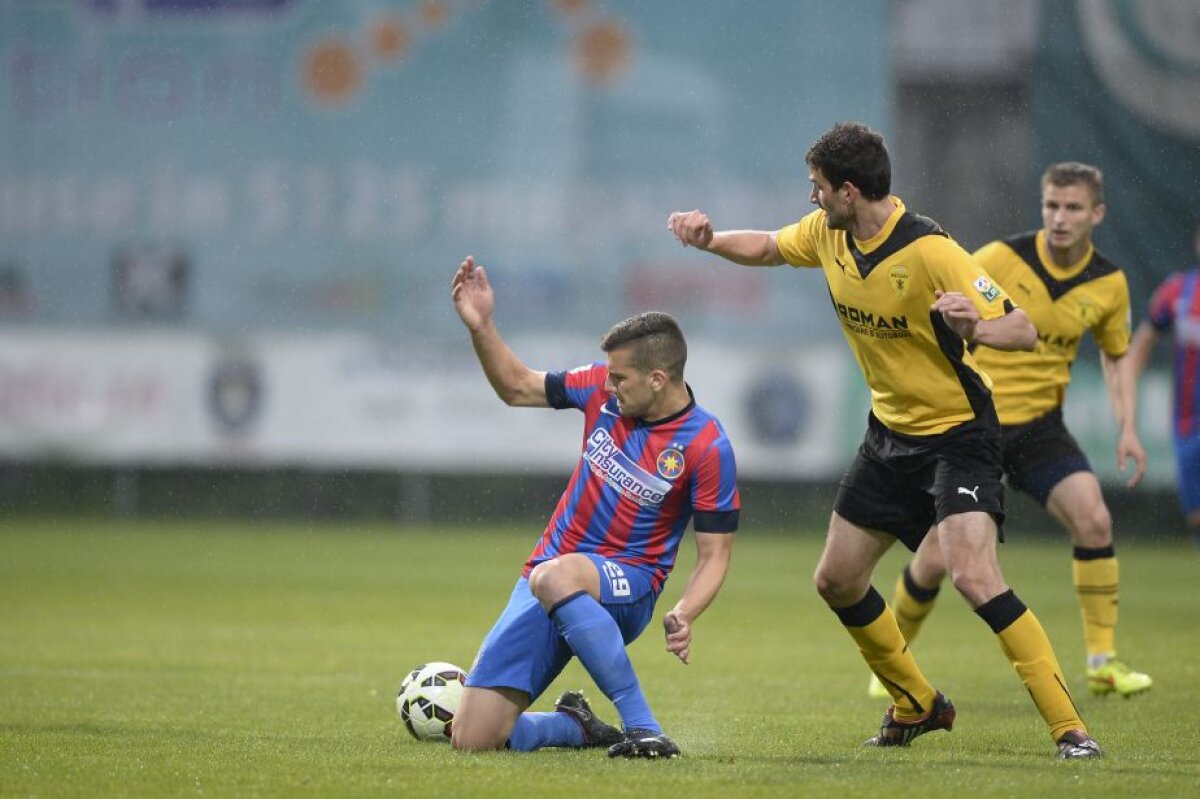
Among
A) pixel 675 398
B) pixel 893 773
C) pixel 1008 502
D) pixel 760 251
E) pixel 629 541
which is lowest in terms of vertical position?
pixel 1008 502

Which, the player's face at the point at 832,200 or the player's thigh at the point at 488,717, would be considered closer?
the player's face at the point at 832,200

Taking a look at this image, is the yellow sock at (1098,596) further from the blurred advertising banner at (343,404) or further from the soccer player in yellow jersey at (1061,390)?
the blurred advertising banner at (343,404)

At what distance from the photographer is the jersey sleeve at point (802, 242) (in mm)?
6793

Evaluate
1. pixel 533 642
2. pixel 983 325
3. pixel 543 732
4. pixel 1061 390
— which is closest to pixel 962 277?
pixel 983 325

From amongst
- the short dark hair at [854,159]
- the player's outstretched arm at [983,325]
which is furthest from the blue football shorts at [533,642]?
the short dark hair at [854,159]

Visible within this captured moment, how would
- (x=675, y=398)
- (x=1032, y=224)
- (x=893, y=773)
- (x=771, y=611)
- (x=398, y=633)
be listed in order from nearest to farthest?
1. (x=893, y=773)
2. (x=675, y=398)
3. (x=398, y=633)
4. (x=771, y=611)
5. (x=1032, y=224)

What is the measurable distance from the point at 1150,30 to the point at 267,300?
9737 mm

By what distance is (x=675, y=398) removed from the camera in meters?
6.54

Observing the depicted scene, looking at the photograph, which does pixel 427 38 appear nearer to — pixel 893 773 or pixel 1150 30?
pixel 1150 30

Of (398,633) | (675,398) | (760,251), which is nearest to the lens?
(675,398)

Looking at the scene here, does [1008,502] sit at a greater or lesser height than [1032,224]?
lesser

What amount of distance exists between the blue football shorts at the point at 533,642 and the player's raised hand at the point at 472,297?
0.94 meters

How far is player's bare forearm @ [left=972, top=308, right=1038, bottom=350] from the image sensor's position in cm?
603

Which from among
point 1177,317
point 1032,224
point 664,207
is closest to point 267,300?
point 664,207
